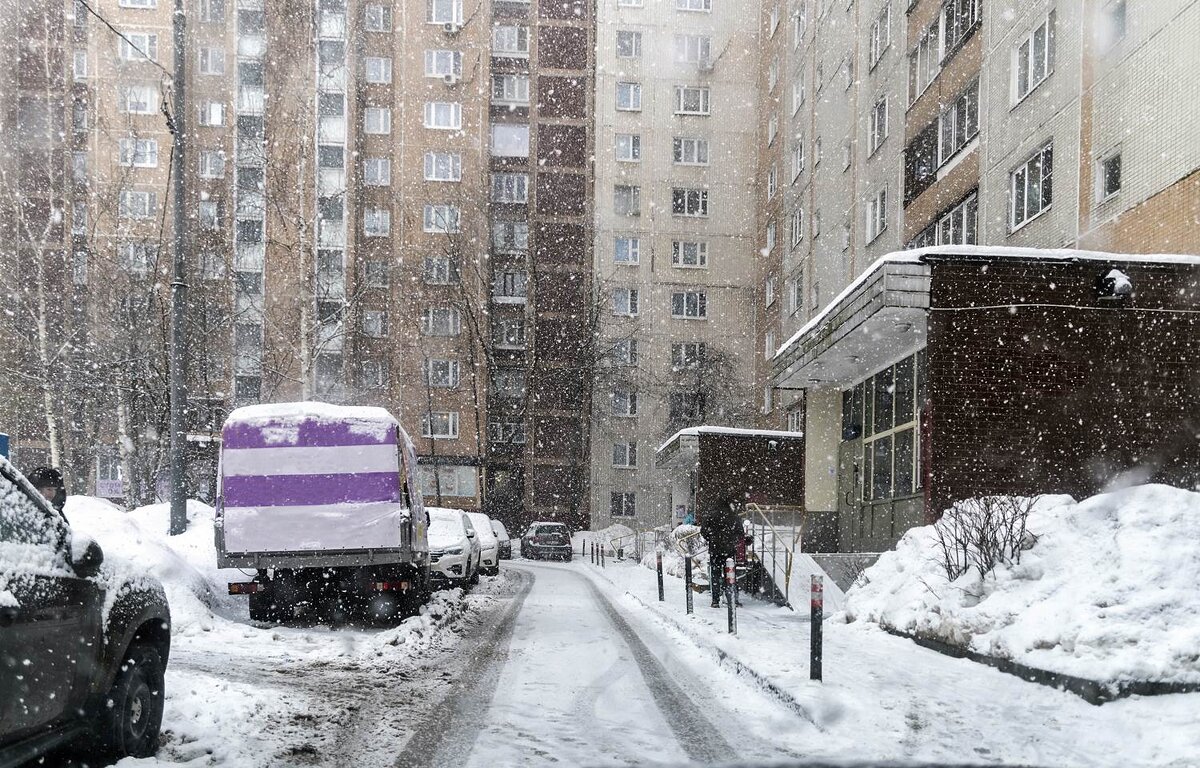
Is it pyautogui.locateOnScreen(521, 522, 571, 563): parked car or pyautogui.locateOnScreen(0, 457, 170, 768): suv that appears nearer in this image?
pyautogui.locateOnScreen(0, 457, 170, 768): suv

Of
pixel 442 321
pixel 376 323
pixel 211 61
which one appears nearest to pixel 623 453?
pixel 442 321

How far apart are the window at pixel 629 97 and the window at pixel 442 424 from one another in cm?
1738

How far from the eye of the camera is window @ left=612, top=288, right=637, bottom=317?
183 feet

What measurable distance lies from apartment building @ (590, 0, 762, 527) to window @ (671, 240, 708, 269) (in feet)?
0.16

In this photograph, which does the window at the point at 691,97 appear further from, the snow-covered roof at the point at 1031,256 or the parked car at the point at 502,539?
the snow-covered roof at the point at 1031,256

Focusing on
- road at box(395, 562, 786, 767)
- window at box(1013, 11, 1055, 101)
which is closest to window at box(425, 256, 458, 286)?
window at box(1013, 11, 1055, 101)

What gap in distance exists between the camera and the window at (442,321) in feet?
181

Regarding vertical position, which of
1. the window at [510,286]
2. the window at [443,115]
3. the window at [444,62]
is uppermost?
the window at [444,62]

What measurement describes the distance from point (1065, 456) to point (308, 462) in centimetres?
1006

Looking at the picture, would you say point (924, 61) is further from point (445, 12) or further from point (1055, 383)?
point (445, 12)

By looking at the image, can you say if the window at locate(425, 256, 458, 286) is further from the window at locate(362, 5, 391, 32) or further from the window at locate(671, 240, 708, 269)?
the window at locate(362, 5, 391, 32)

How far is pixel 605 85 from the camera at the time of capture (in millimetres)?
55812

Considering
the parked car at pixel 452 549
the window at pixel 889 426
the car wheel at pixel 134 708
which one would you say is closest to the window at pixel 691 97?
the window at pixel 889 426

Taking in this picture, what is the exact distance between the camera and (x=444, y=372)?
55.5m
